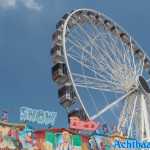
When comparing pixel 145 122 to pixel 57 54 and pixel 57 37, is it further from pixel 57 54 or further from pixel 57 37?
pixel 57 37

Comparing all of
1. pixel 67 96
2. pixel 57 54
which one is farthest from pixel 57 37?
pixel 67 96

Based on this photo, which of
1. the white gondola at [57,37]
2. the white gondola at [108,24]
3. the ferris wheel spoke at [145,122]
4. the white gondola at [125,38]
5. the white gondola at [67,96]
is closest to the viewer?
the white gondola at [67,96]

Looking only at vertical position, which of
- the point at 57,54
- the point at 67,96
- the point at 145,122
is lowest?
the point at 145,122

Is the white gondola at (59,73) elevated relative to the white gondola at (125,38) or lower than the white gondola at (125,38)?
lower

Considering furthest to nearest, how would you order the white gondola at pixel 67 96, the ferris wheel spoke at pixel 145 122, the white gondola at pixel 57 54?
the ferris wheel spoke at pixel 145 122, the white gondola at pixel 57 54, the white gondola at pixel 67 96

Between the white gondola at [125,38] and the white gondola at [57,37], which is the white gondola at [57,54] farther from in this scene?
the white gondola at [125,38]

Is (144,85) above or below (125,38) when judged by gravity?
below

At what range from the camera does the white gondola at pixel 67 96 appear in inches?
2303

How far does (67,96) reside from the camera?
58.8 m

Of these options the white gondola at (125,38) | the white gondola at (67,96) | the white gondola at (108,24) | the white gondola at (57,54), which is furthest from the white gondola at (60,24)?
the white gondola at (125,38)

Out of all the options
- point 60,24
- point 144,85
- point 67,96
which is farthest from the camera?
point 144,85

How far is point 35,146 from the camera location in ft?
183

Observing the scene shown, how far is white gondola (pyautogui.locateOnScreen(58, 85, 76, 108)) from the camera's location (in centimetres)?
5850

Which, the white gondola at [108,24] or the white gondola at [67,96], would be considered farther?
the white gondola at [108,24]
